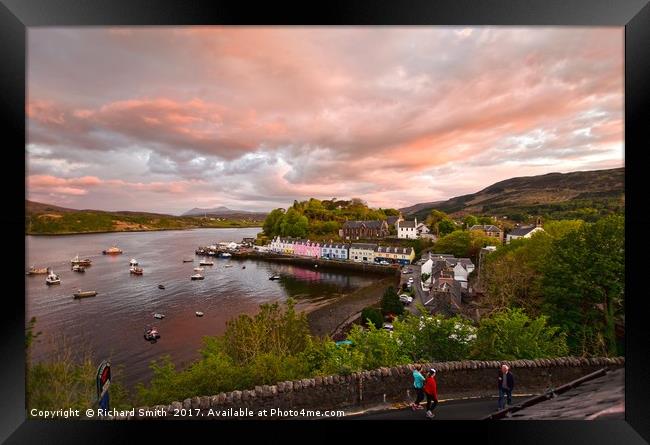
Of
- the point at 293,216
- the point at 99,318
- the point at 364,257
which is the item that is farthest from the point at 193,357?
the point at 364,257

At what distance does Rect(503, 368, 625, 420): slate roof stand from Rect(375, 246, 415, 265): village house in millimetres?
2363

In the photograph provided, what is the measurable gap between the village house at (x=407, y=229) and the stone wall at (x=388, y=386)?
178 centimetres

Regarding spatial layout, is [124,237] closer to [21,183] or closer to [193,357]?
[21,183]

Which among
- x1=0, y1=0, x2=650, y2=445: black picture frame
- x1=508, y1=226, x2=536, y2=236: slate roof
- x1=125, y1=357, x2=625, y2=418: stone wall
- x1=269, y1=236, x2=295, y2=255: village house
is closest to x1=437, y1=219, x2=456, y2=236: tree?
x1=508, y1=226, x2=536, y2=236: slate roof

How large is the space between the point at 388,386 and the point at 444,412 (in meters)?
0.51

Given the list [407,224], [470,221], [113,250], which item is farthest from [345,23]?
[113,250]

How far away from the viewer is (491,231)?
3.34 m

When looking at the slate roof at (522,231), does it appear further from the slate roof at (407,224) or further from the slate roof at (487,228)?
the slate roof at (407,224)

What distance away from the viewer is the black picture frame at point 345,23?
1843 mm

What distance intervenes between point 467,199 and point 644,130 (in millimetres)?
1414

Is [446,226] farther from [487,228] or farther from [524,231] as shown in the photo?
[524,231]

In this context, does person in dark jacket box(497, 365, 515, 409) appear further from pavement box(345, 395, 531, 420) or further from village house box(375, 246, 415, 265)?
village house box(375, 246, 415, 265)

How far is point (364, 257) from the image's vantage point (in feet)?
15.6

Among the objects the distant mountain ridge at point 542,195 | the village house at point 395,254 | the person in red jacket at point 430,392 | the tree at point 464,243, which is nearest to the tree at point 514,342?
the person in red jacket at point 430,392
